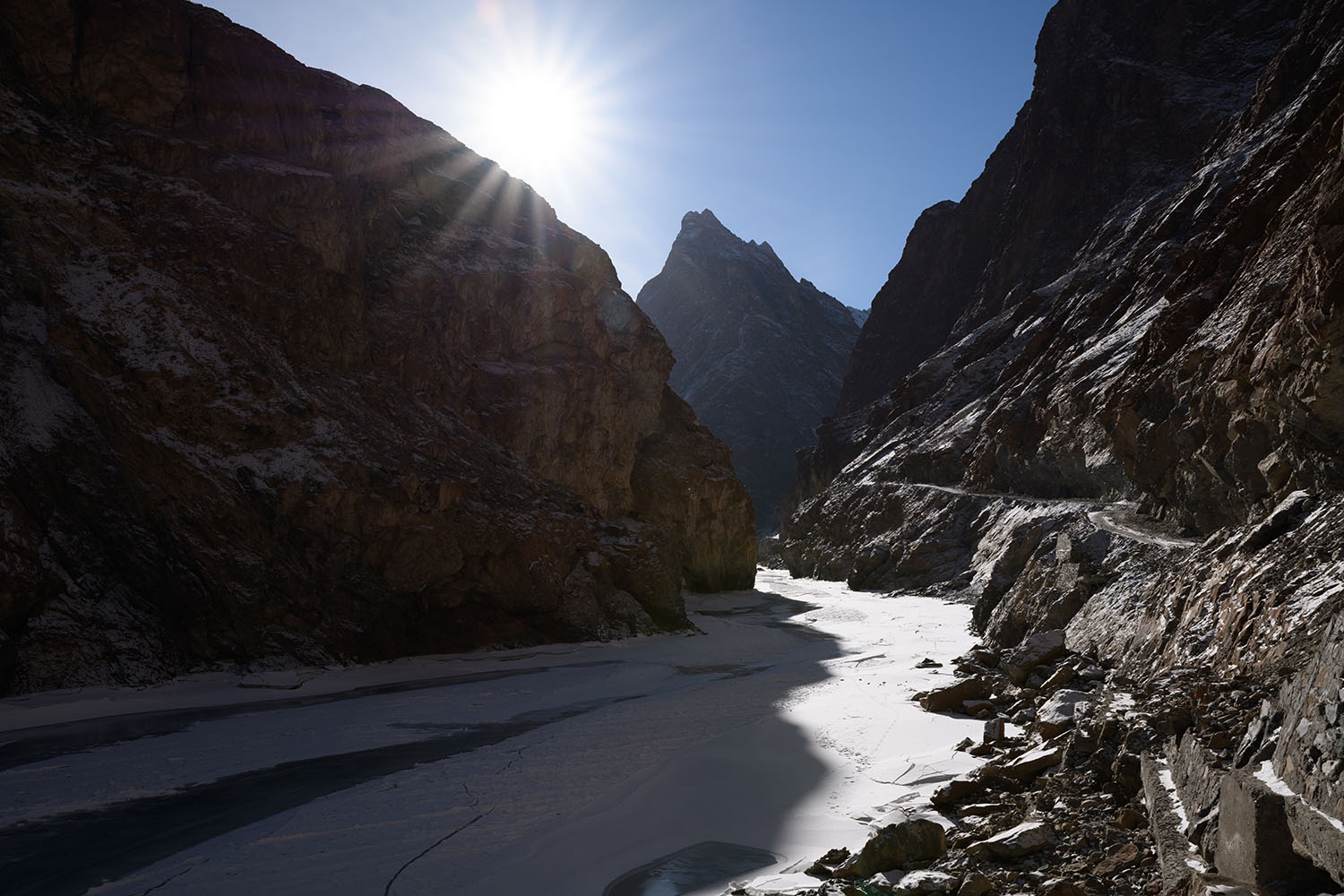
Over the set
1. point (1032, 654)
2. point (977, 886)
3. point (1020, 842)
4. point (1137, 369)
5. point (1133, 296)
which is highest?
point (1133, 296)

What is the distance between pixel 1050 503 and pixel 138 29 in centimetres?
3776

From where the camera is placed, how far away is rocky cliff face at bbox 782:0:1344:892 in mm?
6984

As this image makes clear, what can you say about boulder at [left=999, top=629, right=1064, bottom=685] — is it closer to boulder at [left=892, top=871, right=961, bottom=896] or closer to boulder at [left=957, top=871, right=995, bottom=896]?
boulder at [left=892, top=871, right=961, bottom=896]

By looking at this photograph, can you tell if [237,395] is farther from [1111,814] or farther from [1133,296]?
[1133,296]

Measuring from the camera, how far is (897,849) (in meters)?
6.65

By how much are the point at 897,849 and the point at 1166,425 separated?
70.9ft

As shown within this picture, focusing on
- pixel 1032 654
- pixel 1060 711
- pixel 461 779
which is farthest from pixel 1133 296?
pixel 461 779

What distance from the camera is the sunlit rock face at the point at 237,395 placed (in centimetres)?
1872

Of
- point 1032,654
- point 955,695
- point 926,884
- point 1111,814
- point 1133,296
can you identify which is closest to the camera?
point 926,884

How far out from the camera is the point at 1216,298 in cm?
2489

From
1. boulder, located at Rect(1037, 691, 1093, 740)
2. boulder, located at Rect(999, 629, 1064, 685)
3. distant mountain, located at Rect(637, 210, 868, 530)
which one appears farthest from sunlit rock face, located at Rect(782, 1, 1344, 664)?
distant mountain, located at Rect(637, 210, 868, 530)

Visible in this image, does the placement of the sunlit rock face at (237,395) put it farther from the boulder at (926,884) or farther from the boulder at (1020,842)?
the boulder at (1020,842)

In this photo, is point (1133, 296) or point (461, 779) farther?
point (1133, 296)

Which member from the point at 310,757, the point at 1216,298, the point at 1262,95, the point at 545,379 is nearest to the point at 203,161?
the point at 545,379
